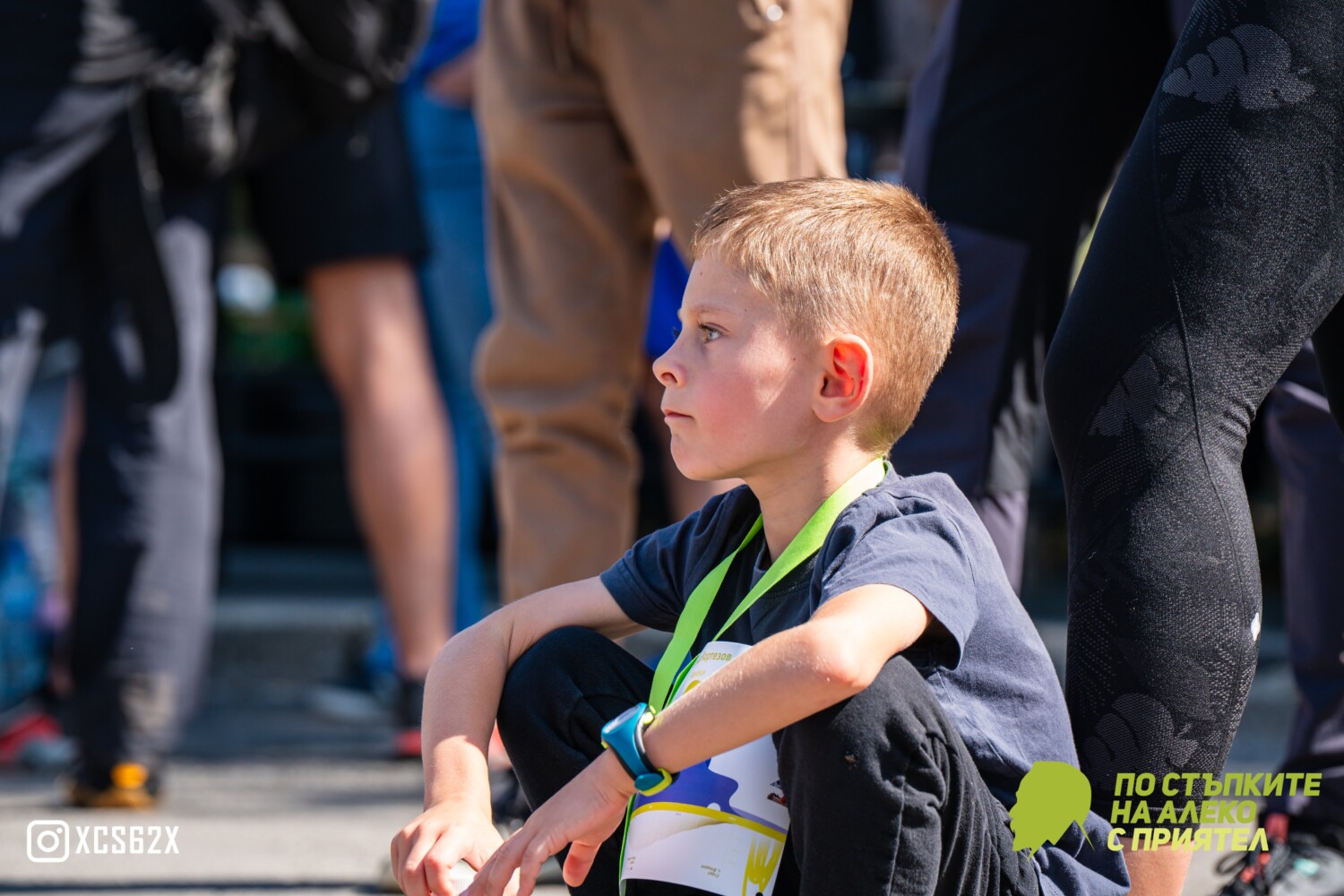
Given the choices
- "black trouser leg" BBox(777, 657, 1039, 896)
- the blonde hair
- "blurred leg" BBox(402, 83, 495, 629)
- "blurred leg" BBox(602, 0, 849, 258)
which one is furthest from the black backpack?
"black trouser leg" BBox(777, 657, 1039, 896)

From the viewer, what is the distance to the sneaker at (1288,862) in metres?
1.74

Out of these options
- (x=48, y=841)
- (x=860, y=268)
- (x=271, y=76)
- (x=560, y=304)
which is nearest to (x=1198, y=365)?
(x=860, y=268)

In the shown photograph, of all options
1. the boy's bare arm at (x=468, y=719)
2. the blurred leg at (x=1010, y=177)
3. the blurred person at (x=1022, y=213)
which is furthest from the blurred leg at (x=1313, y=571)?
the boy's bare arm at (x=468, y=719)

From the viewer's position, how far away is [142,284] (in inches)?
101

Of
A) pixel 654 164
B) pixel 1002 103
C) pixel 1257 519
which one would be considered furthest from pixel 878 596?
pixel 1257 519

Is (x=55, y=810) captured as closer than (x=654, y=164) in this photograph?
No

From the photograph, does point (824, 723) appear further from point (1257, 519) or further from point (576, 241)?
point (1257, 519)

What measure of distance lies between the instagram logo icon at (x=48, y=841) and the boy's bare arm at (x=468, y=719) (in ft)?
3.29

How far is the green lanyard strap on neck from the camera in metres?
1.33

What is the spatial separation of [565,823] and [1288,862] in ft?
3.16

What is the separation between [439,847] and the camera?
4.15 ft

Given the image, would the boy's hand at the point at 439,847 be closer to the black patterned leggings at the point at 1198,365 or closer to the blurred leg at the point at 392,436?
the black patterned leggings at the point at 1198,365

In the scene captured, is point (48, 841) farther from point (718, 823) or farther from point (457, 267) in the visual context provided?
point (457, 267)

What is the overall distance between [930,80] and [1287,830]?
0.95m
